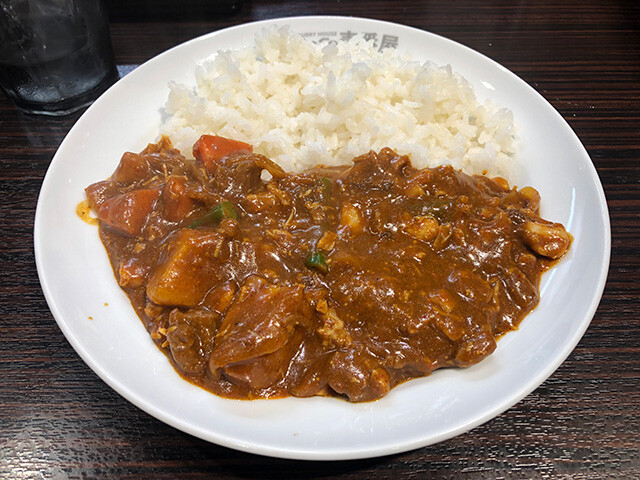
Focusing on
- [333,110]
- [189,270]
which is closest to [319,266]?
[189,270]

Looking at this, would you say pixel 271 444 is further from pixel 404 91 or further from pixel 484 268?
pixel 404 91

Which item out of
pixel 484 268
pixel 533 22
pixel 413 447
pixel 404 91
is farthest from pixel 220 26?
pixel 413 447

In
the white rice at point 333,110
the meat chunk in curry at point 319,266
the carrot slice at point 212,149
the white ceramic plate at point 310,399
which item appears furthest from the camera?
the white rice at point 333,110

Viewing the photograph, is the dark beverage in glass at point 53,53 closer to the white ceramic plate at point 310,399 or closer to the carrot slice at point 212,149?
the white ceramic plate at point 310,399

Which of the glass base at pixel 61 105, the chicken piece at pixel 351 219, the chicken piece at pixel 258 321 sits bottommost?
the glass base at pixel 61 105

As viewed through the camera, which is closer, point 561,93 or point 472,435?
point 472,435

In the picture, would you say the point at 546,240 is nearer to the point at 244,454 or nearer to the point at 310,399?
the point at 310,399

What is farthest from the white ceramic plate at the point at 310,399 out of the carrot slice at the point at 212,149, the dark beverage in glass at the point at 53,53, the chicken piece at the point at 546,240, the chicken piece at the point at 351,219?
the chicken piece at the point at 351,219
